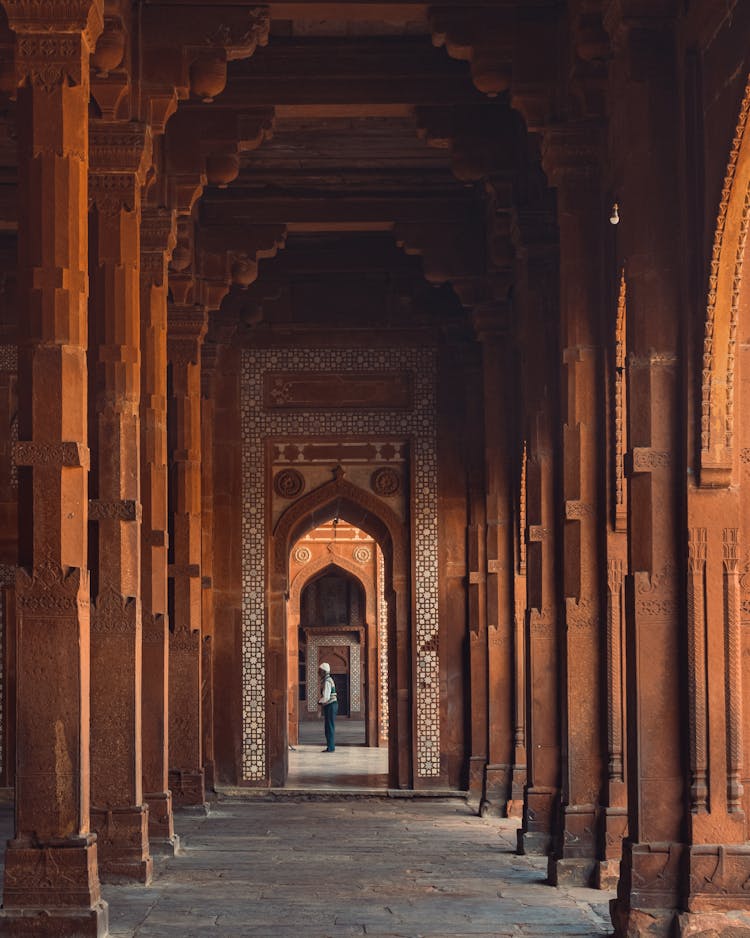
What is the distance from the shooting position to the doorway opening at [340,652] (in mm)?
23833

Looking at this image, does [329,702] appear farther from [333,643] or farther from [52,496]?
[52,496]

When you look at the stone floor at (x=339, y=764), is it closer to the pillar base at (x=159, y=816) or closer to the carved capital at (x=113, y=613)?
the pillar base at (x=159, y=816)

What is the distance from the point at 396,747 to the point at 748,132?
42.4 ft

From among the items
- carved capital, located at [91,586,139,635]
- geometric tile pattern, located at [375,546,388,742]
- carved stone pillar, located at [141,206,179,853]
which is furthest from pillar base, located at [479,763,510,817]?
geometric tile pattern, located at [375,546,388,742]

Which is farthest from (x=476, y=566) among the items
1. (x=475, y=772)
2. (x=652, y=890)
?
(x=652, y=890)

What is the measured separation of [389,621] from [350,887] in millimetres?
8994

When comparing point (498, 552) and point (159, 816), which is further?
point (498, 552)

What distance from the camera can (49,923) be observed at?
7410mm

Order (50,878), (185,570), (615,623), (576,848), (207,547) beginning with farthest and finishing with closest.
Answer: (207,547), (185,570), (576,848), (615,623), (50,878)

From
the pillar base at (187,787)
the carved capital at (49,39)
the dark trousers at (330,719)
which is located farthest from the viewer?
the dark trousers at (330,719)

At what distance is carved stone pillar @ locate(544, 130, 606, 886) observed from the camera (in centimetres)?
1018

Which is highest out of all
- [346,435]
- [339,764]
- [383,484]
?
[346,435]

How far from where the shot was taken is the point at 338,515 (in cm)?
2042

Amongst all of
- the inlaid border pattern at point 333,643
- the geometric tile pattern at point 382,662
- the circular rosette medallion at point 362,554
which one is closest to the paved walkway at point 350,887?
the geometric tile pattern at point 382,662
